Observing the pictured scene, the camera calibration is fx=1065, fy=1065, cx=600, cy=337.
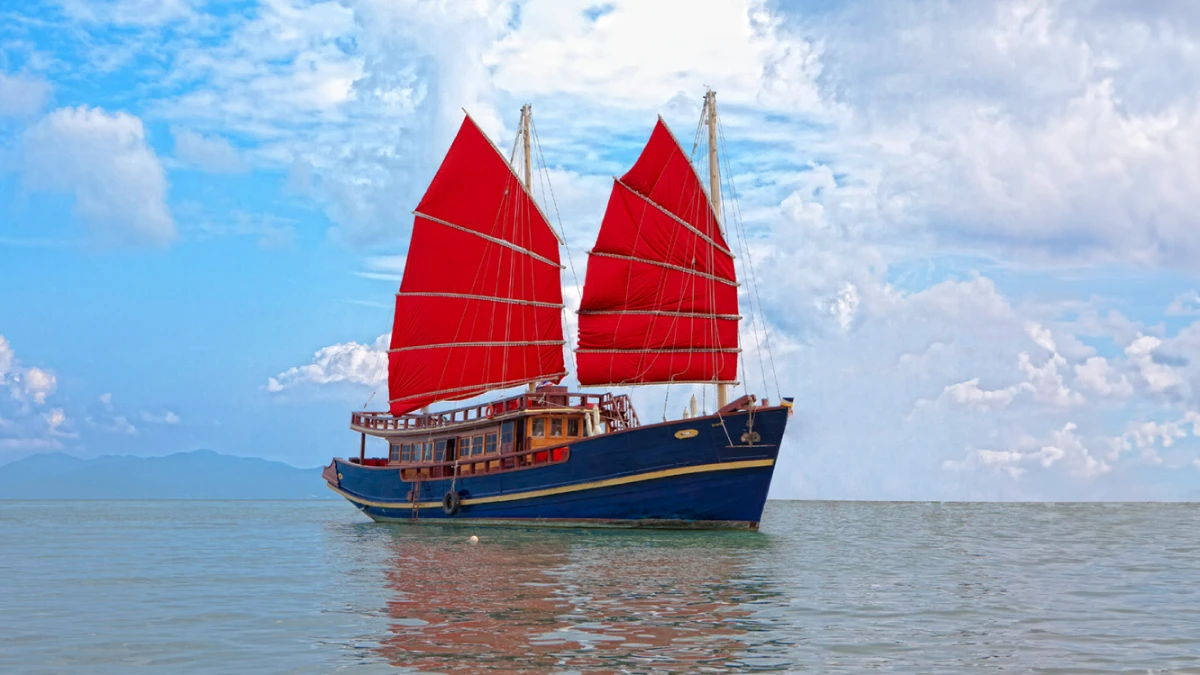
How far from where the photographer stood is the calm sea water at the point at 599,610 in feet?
40.1

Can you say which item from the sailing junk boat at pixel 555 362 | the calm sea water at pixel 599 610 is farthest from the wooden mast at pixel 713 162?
the calm sea water at pixel 599 610

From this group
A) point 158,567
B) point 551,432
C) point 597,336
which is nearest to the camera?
point 158,567

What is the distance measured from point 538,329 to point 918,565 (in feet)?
81.8

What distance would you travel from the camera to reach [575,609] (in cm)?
1573

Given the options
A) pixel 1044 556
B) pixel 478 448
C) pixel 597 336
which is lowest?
pixel 1044 556

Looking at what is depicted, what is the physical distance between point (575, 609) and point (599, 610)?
0.37 metres

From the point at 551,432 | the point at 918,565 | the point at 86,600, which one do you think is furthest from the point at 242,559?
the point at 918,565

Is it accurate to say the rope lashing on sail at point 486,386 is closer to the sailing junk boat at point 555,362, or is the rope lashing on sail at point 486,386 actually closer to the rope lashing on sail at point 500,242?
the sailing junk boat at point 555,362

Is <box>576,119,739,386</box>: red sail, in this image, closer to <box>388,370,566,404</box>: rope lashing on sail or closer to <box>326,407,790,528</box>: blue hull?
<box>388,370,566,404</box>: rope lashing on sail

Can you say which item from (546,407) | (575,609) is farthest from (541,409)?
(575,609)

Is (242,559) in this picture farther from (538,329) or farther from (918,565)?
(538,329)

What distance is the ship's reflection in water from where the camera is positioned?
1195 centimetres

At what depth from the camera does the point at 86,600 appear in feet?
59.2

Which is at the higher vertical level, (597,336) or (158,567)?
(597,336)
